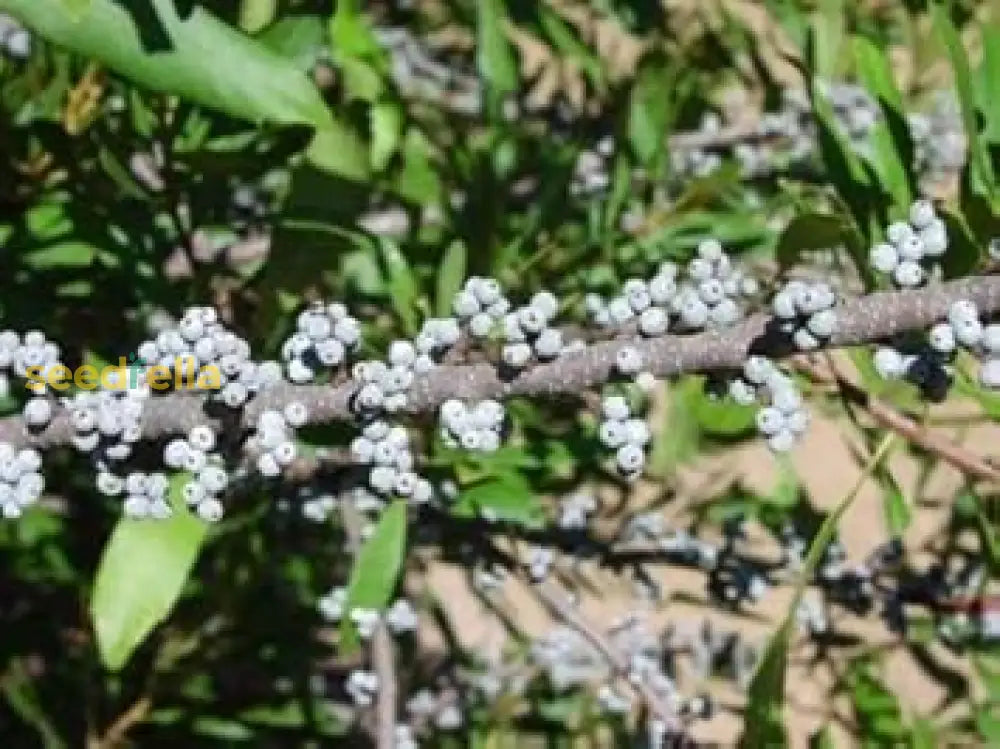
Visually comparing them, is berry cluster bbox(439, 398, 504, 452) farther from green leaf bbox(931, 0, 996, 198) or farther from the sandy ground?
the sandy ground

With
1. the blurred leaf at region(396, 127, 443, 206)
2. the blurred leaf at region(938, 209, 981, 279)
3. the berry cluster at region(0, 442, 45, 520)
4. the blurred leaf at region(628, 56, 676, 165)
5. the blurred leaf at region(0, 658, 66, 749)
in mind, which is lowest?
the blurred leaf at region(0, 658, 66, 749)

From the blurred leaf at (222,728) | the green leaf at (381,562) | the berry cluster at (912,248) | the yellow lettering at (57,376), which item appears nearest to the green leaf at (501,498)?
the green leaf at (381,562)

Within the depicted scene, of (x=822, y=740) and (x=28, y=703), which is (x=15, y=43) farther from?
(x=822, y=740)

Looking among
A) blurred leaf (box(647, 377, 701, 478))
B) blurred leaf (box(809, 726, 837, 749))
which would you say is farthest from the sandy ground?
blurred leaf (box(809, 726, 837, 749))

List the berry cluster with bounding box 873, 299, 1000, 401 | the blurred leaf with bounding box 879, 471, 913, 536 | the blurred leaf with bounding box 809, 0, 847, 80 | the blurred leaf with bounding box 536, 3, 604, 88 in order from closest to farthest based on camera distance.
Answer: the berry cluster with bounding box 873, 299, 1000, 401 < the blurred leaf with bounding box 879, 471, 913, 536 < the blurred leaf with bounding box 536, 3, 604, 88 < the blurred leaf with bounding box 809, 0, 847, 80

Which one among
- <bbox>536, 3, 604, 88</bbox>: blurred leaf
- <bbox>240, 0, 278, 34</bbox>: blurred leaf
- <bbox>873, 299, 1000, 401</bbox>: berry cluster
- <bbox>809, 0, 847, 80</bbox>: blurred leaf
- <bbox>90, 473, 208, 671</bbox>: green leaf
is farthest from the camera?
<bbox>809, 0, 847, 80</bbox>: blurred leaf

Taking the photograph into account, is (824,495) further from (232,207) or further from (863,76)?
(863,76)

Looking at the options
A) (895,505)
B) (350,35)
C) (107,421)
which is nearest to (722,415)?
(895,505)

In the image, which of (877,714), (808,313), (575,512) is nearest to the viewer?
(808,313)
